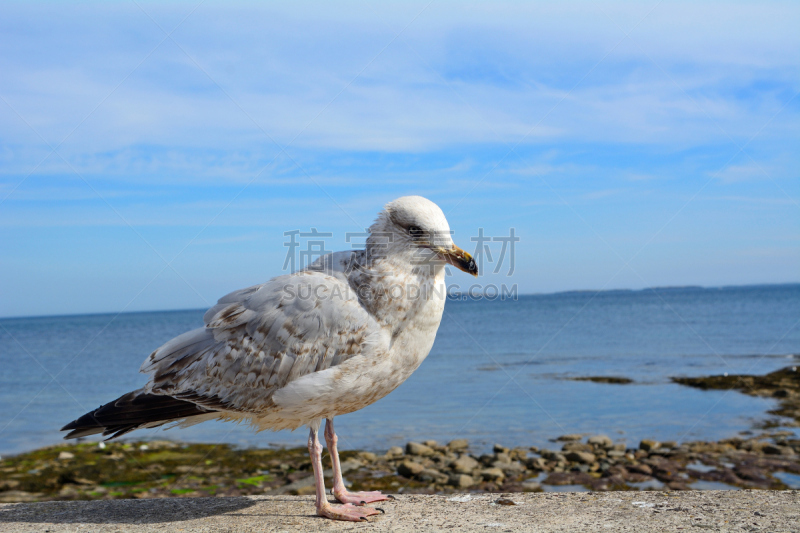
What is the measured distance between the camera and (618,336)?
3688 centimetres

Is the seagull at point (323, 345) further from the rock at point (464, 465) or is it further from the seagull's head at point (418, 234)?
the rock at point (464, 465)

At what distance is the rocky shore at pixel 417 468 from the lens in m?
8.91

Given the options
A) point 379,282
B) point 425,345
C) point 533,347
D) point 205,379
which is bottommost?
point 533,347

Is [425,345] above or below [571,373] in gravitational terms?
above

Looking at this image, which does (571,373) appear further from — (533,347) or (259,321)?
(259,321)

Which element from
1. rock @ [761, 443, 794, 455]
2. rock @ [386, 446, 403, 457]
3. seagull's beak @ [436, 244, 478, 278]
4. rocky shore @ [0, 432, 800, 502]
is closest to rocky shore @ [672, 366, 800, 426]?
rock @ [761, 443, 794, 455]

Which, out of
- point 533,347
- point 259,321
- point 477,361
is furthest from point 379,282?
point 533,347

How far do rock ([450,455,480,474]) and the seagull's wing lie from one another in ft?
20.5

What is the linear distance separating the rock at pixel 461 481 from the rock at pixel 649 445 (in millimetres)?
3932

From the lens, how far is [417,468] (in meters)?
9.44

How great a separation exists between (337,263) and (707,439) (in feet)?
35.0

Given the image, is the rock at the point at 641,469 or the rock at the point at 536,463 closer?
the rock at the point at 641,469

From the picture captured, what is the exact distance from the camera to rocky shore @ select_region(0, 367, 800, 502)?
29.2 ft

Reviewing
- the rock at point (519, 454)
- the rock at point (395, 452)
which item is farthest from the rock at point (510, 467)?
the rock at point (395, 452)
